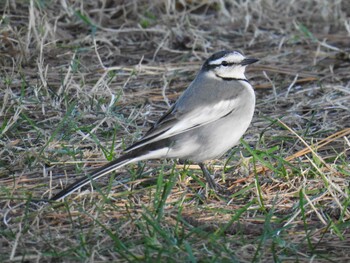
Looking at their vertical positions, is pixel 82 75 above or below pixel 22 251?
below

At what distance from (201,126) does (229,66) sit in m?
0.88

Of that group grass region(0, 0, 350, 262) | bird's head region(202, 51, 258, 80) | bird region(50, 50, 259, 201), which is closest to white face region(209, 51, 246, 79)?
bird's head region(202, 51, 258, 80)

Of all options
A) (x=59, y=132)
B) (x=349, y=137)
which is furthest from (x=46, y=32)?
(x=349, y=137)

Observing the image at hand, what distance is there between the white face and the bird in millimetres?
219

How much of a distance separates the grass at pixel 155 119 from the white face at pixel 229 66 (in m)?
0.47

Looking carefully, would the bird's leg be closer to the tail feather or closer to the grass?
the grass

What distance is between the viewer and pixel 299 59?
9125 millimetres

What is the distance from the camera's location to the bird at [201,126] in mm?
5875

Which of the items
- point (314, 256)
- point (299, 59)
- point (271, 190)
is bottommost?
point (299, 59)

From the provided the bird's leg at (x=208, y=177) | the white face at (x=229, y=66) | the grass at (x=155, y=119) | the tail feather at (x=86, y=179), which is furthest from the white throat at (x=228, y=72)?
the tail feather at (x=86, y=179)

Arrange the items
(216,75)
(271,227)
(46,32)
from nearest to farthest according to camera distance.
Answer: (271,227) → (216,75) → (46,32)

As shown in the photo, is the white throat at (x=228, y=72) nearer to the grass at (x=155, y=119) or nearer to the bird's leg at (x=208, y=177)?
the grass at (x=155, y=119)

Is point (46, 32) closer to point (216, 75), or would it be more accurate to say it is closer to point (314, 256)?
point (216, 75)

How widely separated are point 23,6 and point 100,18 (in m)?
0.91
